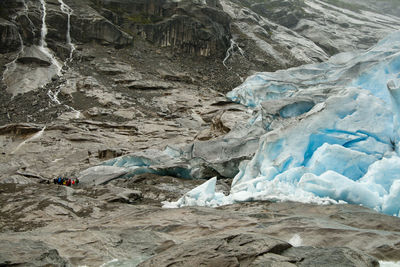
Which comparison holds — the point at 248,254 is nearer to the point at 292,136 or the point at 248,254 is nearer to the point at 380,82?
the point at 292,136

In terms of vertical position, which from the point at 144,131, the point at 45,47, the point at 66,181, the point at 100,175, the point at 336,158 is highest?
the point at 336,158

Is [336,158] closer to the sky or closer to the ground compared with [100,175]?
closer to the sky

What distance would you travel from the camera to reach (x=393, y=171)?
9359 mm

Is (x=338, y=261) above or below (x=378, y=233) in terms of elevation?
above

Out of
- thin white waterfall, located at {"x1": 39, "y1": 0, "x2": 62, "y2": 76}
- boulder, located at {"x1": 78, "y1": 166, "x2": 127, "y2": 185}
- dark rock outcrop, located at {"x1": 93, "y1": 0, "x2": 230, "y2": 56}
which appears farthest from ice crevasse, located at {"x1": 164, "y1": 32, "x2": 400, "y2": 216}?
dark rock outcrop, located at {"x1": 93, "y1": 0, "x2": 230, "y2": 56}

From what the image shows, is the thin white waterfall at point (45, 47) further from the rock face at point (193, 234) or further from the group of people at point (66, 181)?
the rock face at point (193, 234)

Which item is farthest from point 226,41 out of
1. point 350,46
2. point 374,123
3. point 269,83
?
point 374,123

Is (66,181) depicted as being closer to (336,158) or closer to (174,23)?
(336,158)

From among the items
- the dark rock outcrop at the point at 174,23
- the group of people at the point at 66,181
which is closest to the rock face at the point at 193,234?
the group of people at the point at 66,181

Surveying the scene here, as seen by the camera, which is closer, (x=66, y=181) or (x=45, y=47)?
(x=66, y=181)

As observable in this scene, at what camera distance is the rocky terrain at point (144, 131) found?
5.50 meters

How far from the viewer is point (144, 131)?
24297 mm

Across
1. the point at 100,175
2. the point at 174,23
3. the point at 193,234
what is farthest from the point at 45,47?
the point at 193,234

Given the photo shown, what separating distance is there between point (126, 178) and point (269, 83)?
16.1 meters
